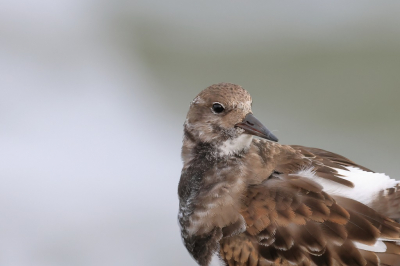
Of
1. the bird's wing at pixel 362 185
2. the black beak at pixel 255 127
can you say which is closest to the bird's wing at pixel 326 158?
the bird's wing at pixel 362 185

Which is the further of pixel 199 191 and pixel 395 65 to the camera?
pixel 395 65

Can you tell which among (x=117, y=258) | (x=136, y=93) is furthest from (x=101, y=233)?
(x=136, y=93)

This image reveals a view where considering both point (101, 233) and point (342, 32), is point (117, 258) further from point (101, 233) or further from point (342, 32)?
point (342, 32)

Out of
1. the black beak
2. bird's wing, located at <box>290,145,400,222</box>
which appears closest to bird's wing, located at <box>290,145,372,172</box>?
bird's wing, located at <box>290,145,400,222</box>

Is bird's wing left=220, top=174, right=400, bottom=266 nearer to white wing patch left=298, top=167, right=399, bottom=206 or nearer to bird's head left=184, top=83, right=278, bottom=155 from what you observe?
Answer: white wing patch left=298, top=167, right=399, bottom=206

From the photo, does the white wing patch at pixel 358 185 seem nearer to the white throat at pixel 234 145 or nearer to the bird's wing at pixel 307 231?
Answer: the bird's wing at pixel 307 231

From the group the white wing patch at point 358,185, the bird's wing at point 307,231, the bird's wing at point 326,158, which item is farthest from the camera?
the bird's wing at point 326,158

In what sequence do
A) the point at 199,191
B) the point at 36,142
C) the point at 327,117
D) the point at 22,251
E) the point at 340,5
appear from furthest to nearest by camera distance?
the point at 340,5, the point at 327,117, the point at 36,142, the point at 22,251, the point at 199,191
